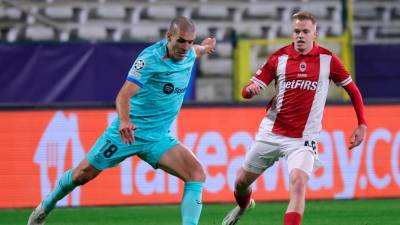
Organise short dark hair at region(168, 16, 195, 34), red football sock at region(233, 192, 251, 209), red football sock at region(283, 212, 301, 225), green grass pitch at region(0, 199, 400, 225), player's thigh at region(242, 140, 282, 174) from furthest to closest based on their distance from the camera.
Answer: green grass pitch at region(0, 199, 400, 225) → red football sock at region(233, 192, 251, 209) → player's thigh at region(242, 140, 282, 174) → short dark hair at region(168, 16, 195, 34) → red football sock at region(283, 212, 301, 225)

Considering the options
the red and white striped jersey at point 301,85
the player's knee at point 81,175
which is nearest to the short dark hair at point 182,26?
the red and white striped jersey at point 301,85

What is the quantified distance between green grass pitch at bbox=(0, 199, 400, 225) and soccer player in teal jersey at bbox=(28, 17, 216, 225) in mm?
1915

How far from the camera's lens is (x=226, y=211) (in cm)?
1124

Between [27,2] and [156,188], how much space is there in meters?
6.01

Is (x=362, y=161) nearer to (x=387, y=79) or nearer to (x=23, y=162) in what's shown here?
(x=387, y=79)

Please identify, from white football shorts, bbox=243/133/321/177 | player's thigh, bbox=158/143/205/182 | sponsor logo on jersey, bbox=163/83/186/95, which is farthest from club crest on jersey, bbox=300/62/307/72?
player's thigh, bbox=158/143/205/182

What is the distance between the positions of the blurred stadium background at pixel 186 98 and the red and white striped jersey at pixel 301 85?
6.47 feet

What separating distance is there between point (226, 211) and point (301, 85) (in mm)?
3390

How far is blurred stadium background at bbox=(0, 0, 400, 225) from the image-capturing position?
12.0m

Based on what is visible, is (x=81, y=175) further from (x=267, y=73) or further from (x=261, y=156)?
(x=267, y=73)

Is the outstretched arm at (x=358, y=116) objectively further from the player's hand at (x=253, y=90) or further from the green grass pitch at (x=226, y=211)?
the green grass pitch at (x=226, y=211)

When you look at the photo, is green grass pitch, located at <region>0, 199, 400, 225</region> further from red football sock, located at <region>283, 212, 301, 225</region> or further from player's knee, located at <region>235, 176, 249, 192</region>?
red football sock, located at <region>283, 212, 301, 225</region>

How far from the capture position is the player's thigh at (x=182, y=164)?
804cm

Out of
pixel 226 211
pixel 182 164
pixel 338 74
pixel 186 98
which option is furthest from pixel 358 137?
pixel 186 98
